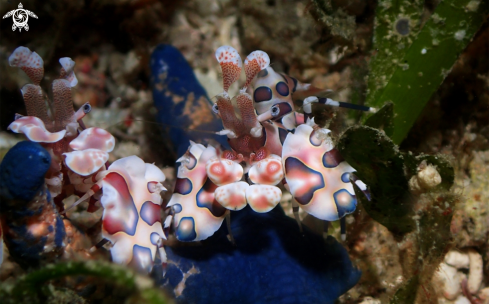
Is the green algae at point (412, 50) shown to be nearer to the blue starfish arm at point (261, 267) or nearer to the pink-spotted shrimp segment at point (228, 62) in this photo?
the blue starfish arm at point (261, 267)

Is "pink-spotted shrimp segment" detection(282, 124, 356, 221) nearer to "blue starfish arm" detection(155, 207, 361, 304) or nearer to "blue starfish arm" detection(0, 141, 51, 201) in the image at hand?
"blue starfish arm" detection(155, 207, 361, 304)

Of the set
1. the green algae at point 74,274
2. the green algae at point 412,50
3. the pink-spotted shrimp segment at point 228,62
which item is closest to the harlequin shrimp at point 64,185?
the green algae at point 74,274

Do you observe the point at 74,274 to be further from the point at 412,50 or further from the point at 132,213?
the point at 412,50

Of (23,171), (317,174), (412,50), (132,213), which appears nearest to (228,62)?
(317,174)

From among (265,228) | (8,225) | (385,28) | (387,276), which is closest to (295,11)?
(385,28)

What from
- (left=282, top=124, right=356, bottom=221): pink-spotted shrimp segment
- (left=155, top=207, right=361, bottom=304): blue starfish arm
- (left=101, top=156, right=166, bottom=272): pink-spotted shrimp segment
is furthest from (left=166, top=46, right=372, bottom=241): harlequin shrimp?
(left=155, top=207, right=361, bottom=304): blue starfish arm
